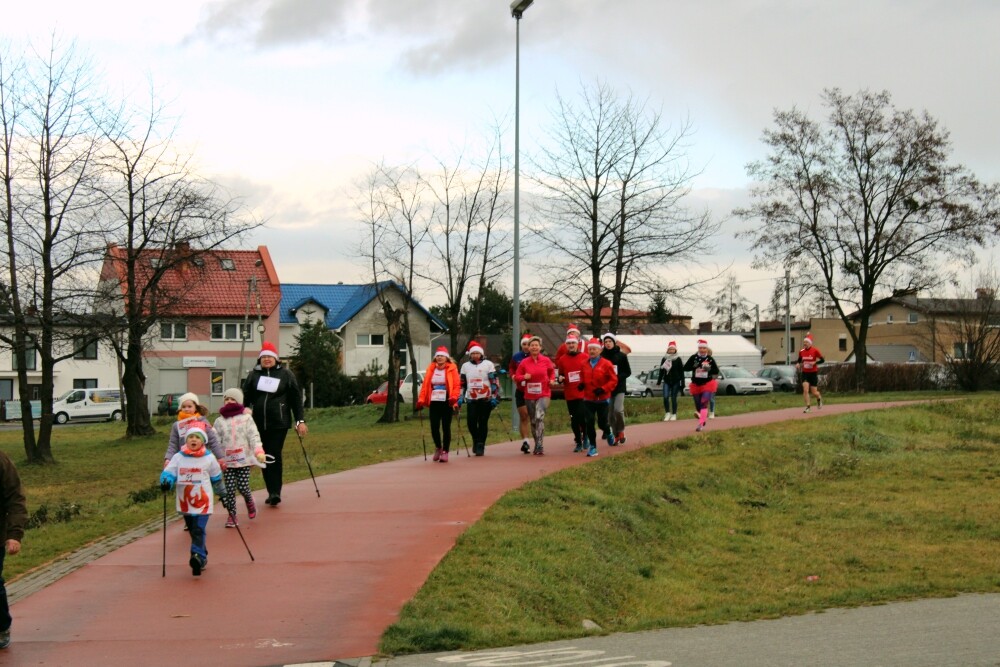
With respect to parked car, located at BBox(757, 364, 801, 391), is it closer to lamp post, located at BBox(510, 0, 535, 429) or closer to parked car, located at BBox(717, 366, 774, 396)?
parked car, located at BBox(717, 366, 774, 396)

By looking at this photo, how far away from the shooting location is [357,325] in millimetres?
77000

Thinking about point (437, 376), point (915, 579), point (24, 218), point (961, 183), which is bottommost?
point (915, 579)

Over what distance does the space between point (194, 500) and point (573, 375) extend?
880cm

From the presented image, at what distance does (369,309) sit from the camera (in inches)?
3027

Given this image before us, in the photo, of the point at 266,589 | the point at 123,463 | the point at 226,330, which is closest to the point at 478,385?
the point at 266,589

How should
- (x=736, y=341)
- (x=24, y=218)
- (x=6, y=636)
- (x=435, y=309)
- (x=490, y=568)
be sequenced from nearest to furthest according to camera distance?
(x=6, y=636)
(x=490, y=568)
(x=24, y=218)
(x=736, y=341)
(x=435, y=309)

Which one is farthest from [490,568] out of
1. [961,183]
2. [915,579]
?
[961,183]

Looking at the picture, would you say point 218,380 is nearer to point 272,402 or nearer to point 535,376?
point 535,376

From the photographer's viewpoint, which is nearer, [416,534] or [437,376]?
[416,534]

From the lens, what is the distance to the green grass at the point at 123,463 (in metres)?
12.5

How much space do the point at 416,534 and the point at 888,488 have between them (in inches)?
377

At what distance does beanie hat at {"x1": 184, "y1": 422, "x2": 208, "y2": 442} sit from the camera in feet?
32.9

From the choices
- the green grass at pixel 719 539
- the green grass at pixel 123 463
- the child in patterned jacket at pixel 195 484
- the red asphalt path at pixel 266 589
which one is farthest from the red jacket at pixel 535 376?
the child in patterned jacket at pixel 195 484

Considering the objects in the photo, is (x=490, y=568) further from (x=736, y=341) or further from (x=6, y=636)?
(x=736, y=341)
